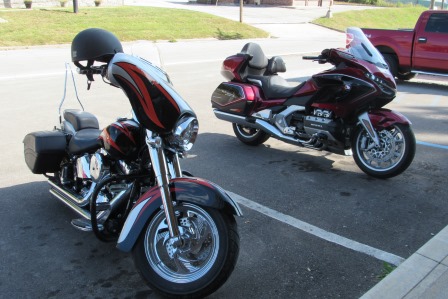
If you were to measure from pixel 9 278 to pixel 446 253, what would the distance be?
3275mm

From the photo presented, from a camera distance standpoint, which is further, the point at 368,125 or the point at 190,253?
the point at 368,125

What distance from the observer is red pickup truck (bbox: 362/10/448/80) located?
456 inches

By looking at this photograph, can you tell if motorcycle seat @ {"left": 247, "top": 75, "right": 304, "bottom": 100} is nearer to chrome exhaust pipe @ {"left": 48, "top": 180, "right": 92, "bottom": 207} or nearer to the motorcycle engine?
the motorcycle engine

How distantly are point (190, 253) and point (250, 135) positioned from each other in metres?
3.83

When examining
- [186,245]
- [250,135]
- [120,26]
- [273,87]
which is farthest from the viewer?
[120,26]

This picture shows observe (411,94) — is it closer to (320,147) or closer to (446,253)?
(320,147)

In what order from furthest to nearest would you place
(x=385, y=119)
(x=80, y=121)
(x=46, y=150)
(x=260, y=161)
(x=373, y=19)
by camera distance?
(x=373, y=19) < (x=260, y=161) < (x=385, y=119) < (x=80, y=121) < (x=46, y=150)

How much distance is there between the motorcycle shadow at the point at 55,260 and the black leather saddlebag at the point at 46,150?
47cm

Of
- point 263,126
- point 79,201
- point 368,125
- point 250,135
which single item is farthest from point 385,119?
point 79,201

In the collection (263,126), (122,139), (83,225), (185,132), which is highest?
(185,132)

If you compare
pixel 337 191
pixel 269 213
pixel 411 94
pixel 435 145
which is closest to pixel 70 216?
pixel 269 213

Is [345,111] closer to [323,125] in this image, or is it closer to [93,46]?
[323,125]

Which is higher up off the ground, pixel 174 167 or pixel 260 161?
pixel 174 167

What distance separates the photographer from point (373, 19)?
37281 mm
